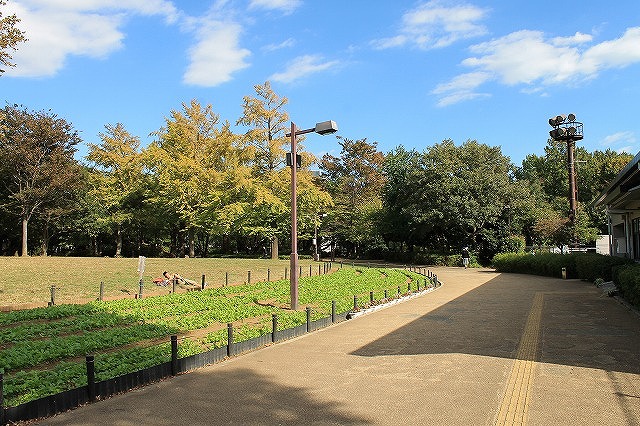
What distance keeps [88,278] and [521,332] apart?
18.4 metres

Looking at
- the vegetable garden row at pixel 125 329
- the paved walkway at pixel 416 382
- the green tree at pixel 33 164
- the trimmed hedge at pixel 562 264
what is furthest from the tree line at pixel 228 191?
the paved walkway at pixel 416 382

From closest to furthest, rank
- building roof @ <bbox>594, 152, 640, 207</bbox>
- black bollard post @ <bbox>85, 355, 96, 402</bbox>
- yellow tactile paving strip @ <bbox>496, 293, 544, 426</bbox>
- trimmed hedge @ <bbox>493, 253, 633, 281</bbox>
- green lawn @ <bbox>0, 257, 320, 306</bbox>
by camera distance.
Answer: yellow tactile paving strip @ <bbox>496, 293, 544, 426</bbox> < black bollard post @ <bbox>85, 355, 96, 402</bbox> < building roof @ <bbox>594, 152, 640, 207</bbox> < green lawn @ <bbox>0, 257, 320, 306</bbox> < trimmed hedge @ <bbox>493, 253, 633, 281</bbox>

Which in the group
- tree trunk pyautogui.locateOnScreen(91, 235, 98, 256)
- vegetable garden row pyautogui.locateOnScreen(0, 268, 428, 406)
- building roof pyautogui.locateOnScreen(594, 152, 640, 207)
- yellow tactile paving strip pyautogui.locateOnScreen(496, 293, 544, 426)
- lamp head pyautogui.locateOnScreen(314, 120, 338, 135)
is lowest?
yellow tactile paving strip pyautogui.locateOnScreen(496, 293, 544, 426)

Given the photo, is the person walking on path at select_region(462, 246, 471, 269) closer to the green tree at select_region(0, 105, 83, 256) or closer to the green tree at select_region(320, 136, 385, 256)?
the green tree at select_region(320, 136, 385, 256)

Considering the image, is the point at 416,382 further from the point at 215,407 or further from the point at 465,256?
the point at 465,256

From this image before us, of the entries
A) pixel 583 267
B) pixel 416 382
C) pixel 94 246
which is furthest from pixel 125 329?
pixel 94 246

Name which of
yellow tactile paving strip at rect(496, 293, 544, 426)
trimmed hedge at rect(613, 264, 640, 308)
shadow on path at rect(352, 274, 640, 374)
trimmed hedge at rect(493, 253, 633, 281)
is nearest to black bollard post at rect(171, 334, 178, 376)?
shadow on path at rect(352, 274, 640, 374)

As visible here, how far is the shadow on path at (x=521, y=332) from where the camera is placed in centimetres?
941

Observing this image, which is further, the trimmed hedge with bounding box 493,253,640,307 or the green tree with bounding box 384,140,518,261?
the green tree with bounding box 384,140,518,261

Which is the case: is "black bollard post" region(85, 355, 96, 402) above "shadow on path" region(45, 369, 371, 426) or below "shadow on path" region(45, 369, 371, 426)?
above

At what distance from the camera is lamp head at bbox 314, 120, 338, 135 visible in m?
14.4

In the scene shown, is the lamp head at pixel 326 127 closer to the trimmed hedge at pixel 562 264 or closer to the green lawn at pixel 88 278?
the green lawn at pixel 88 278

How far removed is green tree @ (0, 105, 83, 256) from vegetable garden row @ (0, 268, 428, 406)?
30.2 metres

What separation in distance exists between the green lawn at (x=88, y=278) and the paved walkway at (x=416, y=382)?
10294mm
